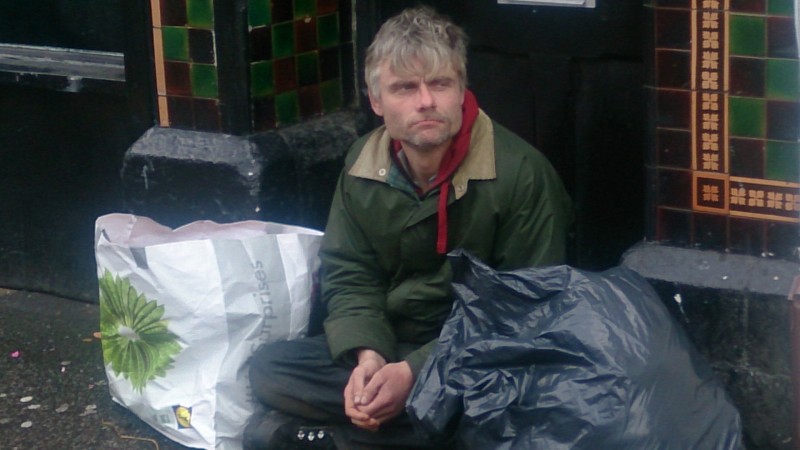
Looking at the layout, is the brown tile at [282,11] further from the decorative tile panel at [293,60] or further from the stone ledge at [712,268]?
the stone ledge at [712,268]

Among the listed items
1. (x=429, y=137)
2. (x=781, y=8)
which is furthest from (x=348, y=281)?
(x=781, y=8)

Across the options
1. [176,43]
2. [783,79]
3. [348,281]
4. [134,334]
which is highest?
[176,43]

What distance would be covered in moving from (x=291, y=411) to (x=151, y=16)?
4.54ft

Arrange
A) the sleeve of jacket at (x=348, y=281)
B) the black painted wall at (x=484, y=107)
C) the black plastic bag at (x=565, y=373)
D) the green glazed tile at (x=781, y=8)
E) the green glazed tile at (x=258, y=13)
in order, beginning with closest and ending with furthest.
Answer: the black plastic bag at (x=565, y=373), the green glazed tile at (x=781, y=8), the sleeve of jacket at (x=348, y=281), the black painted wall at (x=484, y=107), the green glazed tile at (x=258, y=13)

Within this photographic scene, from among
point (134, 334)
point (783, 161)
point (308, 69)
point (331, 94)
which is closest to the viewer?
point (783, 161)

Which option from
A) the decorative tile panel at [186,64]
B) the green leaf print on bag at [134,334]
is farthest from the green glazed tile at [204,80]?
the green leaf print on bag at [134,334]

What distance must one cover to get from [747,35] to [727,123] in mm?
230

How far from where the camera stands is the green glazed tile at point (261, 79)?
4.16 meters

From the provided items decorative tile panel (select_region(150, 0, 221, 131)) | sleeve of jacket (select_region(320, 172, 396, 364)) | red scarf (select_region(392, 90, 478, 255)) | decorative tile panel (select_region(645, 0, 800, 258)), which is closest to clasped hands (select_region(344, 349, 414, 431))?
sleeve of jacket (select_region(320, 172, 396, 364))

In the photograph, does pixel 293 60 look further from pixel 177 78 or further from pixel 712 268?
pixel 712 268

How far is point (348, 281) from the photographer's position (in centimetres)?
368

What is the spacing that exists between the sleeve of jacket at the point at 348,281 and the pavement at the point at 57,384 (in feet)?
2.12

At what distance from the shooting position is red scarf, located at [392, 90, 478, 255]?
3.46m

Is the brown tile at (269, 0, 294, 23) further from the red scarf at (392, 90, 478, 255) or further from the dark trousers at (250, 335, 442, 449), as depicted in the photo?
the dark trousers at (250, 335, 442, 449)
